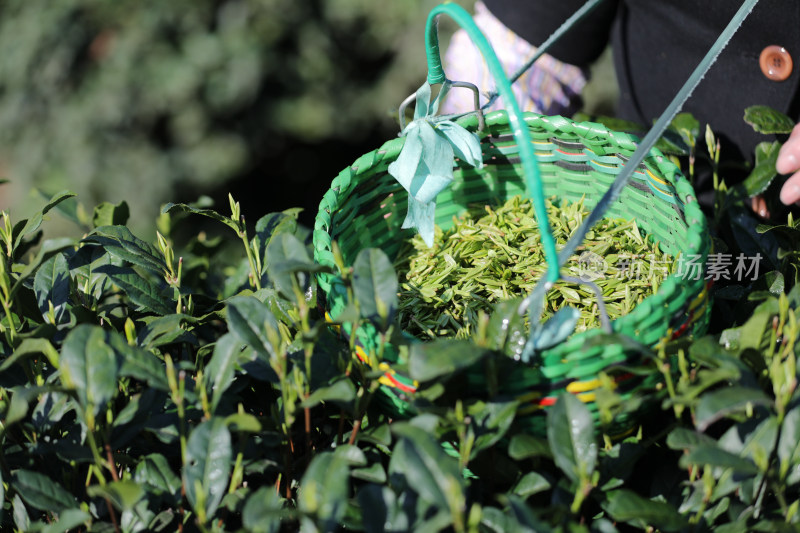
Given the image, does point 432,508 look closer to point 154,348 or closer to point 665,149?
point 154,348

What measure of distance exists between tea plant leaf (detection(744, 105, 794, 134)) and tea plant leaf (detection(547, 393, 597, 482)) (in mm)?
513

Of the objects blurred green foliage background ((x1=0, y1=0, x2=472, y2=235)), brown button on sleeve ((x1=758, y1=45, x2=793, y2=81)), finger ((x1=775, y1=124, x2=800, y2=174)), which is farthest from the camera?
blurred green foliage background ((x1=0, y1=0, x2=472, y2=235))

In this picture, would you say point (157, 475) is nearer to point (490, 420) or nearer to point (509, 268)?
point (490, 420)

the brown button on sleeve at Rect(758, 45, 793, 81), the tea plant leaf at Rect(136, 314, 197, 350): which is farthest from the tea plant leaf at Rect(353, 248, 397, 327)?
the brown button on sleeve at Rect(758, 45, 793, 81)

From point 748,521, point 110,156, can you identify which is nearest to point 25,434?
point 748,521

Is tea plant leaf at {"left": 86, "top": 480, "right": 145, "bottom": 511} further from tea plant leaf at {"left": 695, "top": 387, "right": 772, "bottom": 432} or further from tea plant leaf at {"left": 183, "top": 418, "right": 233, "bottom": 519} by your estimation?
tea plant leaf at {"left": 695, "top": 387, "right": 772, "bottom": 432}

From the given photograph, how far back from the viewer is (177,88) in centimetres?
261

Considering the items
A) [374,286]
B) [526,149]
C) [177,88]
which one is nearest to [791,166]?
[526,149]

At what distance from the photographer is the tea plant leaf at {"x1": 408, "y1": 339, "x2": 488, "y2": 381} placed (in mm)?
566

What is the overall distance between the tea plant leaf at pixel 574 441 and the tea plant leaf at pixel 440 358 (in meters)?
0.08

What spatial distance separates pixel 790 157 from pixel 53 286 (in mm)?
841

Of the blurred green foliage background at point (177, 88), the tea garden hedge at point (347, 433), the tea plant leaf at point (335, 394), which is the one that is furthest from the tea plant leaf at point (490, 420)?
the blurred green foliage background at point (177, 88)

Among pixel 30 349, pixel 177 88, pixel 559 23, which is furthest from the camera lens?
pixel 177 88

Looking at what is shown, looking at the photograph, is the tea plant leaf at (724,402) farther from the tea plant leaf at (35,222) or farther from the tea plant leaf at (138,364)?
the tea plant leaf at (35,222)
